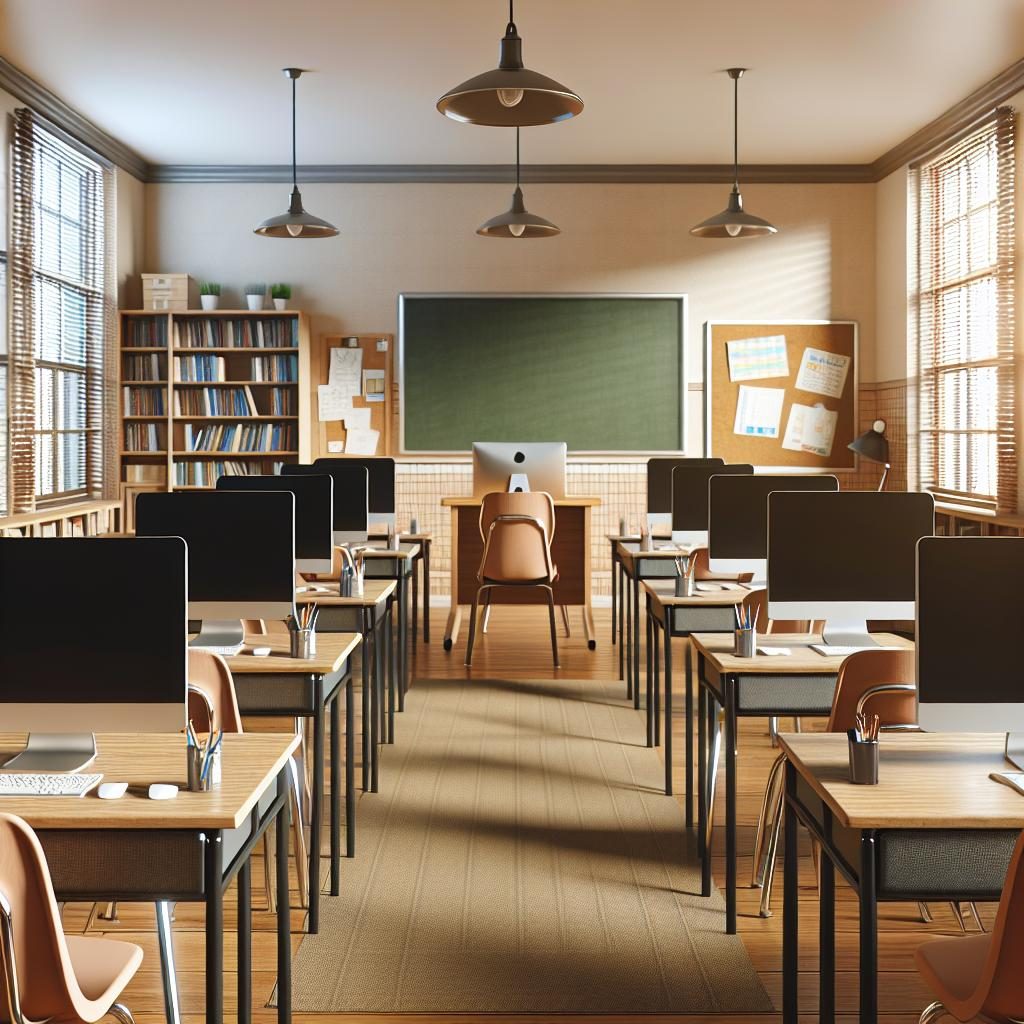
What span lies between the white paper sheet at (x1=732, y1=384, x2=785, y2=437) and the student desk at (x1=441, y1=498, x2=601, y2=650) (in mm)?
1968

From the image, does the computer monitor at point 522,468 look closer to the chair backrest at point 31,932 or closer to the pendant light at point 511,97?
the pendant light at point 511,97

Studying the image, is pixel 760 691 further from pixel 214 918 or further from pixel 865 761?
pixel 214 918

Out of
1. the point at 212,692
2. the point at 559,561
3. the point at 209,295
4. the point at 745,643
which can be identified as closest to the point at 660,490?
the point at 559,561

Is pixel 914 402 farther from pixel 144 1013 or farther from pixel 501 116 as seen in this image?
pixel 144 1013

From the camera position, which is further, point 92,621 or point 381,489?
point 381,489

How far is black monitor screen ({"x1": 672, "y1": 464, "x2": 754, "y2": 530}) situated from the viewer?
566 cm

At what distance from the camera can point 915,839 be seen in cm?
188

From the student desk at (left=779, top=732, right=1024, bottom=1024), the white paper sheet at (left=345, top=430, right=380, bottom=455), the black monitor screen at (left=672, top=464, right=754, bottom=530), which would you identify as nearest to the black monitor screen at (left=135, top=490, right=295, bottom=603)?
the student desk at (left=779, top=732, right=1024, bottom=1024)

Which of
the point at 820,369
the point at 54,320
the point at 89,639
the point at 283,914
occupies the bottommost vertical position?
the point at 283,914

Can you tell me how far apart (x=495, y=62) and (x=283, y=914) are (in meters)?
5.11

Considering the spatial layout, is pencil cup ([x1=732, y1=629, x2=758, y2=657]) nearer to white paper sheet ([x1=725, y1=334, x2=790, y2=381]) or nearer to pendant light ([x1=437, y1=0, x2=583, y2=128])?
pendant light ([x1=437, y1=0, x2=583, y2=128])

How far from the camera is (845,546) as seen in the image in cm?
343

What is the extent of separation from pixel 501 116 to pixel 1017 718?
2.45 meters

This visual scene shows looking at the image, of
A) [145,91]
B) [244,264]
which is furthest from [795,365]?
[145,91]
